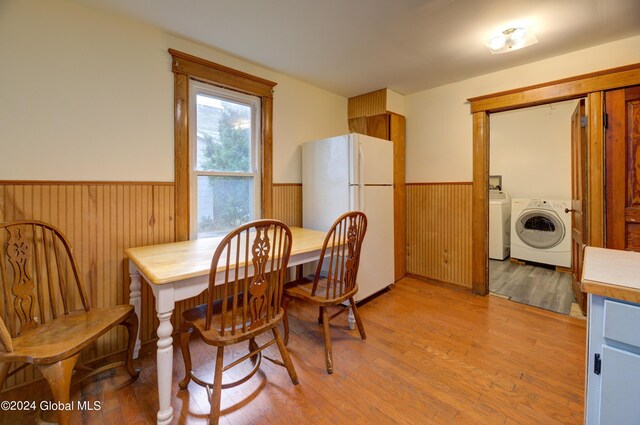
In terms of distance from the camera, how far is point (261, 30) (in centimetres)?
203

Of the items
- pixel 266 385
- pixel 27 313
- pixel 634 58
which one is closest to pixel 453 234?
pixel 634 58

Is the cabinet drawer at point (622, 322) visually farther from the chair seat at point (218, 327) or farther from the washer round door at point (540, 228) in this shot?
the washer round door at point (540, 228)

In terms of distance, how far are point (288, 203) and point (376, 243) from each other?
3.29 ft

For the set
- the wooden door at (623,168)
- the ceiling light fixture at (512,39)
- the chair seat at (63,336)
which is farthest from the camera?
the wooden door at (623,168)

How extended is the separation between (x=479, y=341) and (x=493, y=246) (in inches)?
108

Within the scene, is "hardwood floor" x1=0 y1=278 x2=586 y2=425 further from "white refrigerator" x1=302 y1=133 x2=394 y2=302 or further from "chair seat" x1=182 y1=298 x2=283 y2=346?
"white refrigerator" x1=302 y1=133 x2=394 y2=302

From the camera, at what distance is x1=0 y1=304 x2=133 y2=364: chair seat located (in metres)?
1.13

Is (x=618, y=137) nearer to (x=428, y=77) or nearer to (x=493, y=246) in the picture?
(x=428, y=77)

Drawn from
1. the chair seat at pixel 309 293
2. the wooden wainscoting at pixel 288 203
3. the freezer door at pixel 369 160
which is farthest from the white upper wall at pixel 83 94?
the freezer door at pixel 369 160

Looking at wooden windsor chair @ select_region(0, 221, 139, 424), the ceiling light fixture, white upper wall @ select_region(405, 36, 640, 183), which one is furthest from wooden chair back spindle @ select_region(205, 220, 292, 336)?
white upper wall @ select_region(405, 36, 640, 183)

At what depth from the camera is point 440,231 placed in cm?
324

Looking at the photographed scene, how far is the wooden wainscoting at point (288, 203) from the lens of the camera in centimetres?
282

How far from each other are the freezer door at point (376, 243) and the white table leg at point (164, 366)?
1.69 meters

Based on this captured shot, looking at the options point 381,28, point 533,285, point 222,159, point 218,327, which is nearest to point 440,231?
point 533,285
